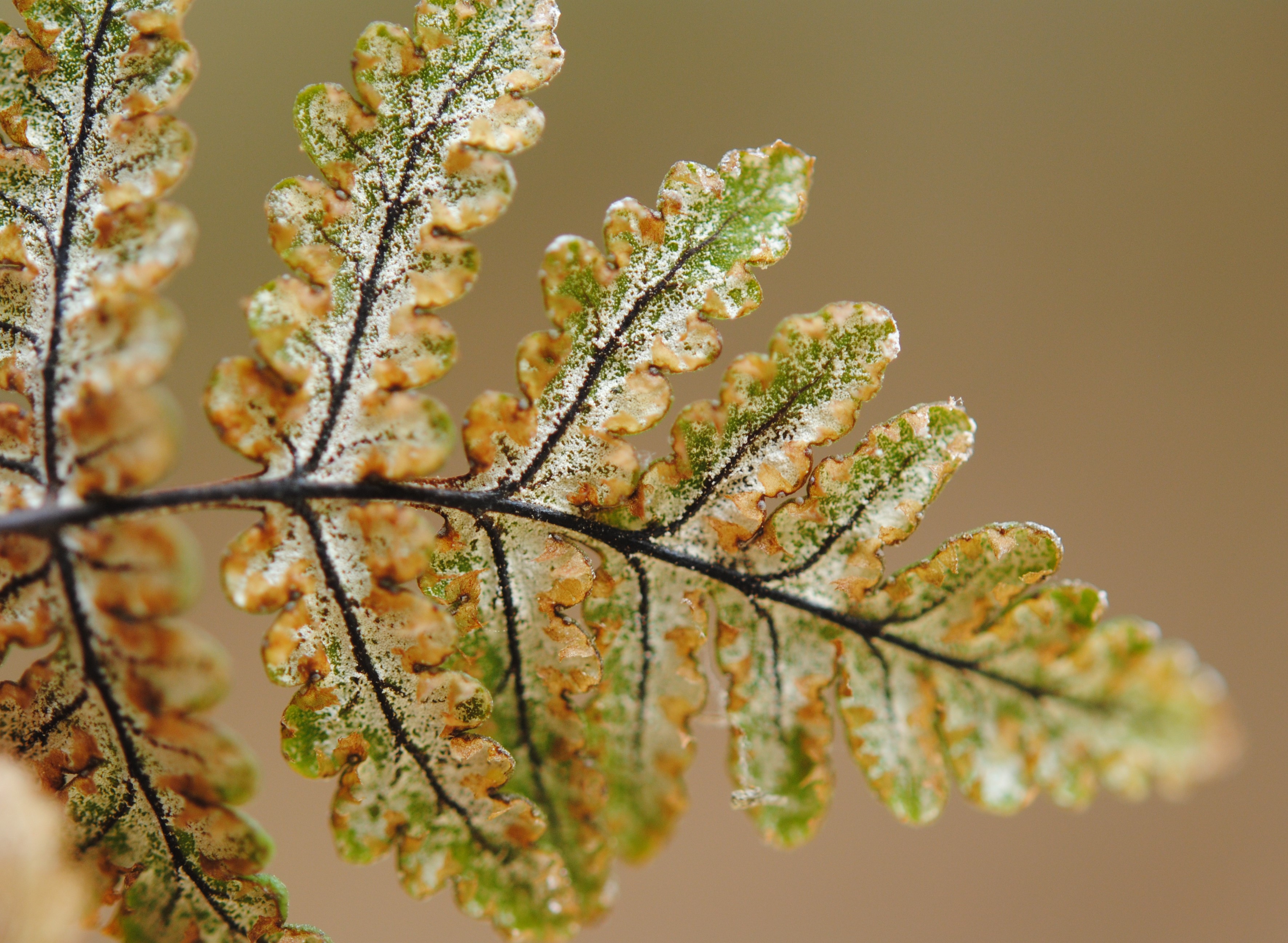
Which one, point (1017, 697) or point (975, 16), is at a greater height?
point (975, 16)

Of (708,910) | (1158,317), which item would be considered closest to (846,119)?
(1158,317)

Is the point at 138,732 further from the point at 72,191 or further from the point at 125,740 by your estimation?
the point at 72,191

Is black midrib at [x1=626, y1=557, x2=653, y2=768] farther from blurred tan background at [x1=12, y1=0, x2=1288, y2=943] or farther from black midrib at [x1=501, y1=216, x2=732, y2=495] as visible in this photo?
blurred tan background at [x1=12, y1=0, x2=1288, y2=943]

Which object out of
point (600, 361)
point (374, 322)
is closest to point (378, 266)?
point (374, 322)

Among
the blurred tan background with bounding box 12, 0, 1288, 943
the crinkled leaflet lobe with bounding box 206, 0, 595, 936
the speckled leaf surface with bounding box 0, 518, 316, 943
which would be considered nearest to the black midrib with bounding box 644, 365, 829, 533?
the crinkled leaflet lobe with bounding box 206, 0, 595, 936

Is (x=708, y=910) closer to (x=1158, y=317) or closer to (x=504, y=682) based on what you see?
(x=504, y=682)

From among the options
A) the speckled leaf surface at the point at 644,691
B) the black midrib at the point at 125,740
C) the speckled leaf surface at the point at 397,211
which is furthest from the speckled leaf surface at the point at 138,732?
the speckled leaf surface at the point at 644,691

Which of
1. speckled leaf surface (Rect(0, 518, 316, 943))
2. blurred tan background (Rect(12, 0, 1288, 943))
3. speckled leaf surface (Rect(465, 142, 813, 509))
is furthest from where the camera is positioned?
blurred tan background (Rect(12, 0, 1288, 943))
